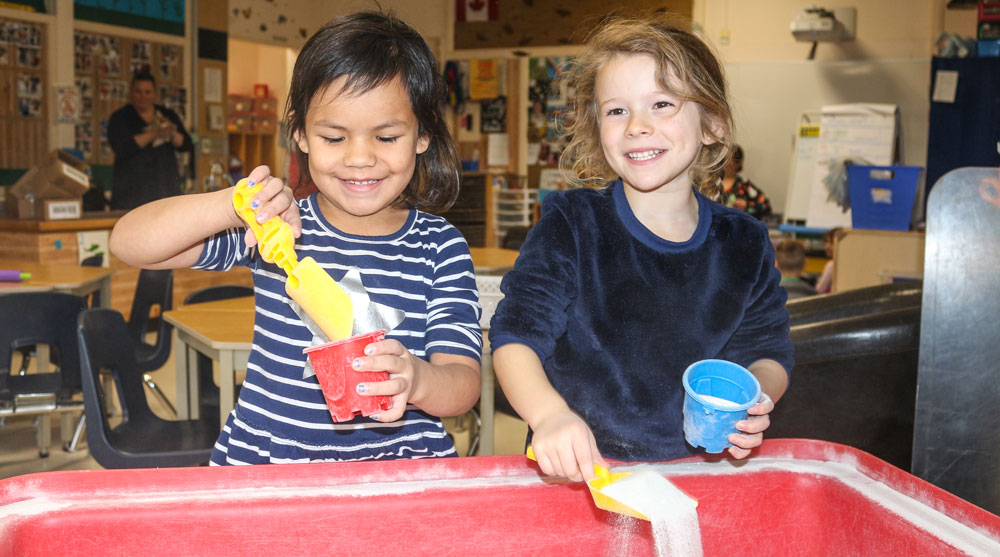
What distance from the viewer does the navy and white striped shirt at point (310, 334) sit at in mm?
1271

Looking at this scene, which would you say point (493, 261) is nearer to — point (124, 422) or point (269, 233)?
point (124, 422)

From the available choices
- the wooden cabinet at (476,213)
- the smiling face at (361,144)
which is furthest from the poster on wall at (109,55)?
the smiling face at (361,144)

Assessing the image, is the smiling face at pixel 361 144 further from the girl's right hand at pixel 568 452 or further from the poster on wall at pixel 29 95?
the poster on wall at pixel 29 95

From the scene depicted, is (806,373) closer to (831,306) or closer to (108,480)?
(831,306)

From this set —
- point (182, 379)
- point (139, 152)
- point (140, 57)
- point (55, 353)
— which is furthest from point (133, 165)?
point (182, 379)

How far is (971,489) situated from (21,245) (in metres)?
4.48

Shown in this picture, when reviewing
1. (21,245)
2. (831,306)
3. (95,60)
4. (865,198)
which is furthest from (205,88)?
(831,306)

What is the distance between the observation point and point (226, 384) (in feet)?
8.21

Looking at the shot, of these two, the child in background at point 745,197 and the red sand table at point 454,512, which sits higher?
the child in background at point 745,197

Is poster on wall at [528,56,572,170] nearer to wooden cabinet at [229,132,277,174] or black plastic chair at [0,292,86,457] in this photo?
wooden cabinet at [229,132,277,174]

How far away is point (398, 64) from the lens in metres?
1.28

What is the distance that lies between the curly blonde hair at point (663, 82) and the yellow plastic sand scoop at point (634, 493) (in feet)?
1.99

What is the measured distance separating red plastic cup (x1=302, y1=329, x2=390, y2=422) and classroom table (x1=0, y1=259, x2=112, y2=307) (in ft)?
8.52

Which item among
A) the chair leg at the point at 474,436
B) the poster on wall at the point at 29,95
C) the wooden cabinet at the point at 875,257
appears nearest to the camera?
the chair leg at the point at 474,436
